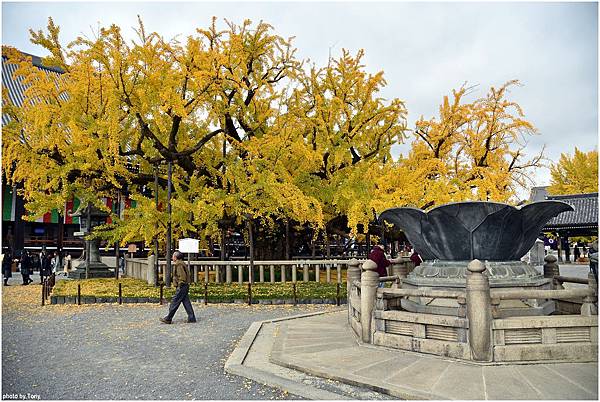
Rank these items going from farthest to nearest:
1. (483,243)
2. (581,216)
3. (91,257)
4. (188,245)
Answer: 1. (581,216)
2. (91,257)
3. (188,245)
4. (483,243)

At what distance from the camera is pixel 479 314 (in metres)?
7.29

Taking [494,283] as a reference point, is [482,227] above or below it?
above

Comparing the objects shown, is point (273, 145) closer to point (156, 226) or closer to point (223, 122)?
point (223, 122)

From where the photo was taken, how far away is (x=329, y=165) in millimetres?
20828

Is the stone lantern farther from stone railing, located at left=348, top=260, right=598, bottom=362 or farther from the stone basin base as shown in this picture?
stone railing, located at left=348, top=260, right=598, bottom=362

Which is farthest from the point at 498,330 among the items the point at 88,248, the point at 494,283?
the point at 88,248

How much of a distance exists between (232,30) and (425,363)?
16454 millimetres

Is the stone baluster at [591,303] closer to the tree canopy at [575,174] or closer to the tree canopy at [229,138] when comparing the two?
the tree canopy at [229,138]

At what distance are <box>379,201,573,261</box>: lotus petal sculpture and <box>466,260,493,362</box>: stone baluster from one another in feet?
7.00

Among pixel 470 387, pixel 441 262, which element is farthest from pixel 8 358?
pixel 441 262

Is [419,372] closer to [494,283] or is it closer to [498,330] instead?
[498,330]

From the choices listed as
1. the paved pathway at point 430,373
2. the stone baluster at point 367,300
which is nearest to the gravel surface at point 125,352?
the paved pathway at point 430,373

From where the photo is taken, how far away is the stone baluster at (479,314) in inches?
284

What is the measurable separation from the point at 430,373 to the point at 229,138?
14991mm
